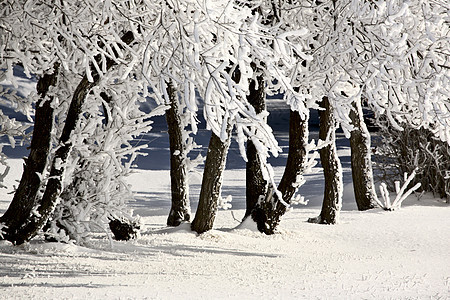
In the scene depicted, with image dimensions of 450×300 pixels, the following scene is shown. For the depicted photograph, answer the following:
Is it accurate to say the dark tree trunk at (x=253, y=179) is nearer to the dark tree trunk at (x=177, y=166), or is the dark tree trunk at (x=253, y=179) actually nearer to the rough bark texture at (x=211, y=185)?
the rough bark texture at (x=211, y=185)

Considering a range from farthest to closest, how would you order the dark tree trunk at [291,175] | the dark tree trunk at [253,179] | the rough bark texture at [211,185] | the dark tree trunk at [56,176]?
the dark tree trunk at [253,179], the dark tree trunk at [291,175], the rough bark texture at [211,185], the dark tree trunk at [56,176]

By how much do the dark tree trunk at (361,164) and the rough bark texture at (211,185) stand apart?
14.1ft

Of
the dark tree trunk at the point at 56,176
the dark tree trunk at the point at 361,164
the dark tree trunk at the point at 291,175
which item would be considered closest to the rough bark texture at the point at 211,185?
the dark tree trunk at the point at 291,175

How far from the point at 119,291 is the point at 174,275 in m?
0.93

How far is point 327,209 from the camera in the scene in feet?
32.1

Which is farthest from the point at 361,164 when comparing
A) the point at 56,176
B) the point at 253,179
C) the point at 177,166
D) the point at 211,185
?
the point at 56,176

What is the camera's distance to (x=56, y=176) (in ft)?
19.9

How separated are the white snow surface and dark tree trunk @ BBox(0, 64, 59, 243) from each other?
0.29 m

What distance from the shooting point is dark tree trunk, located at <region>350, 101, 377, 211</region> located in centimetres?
1115

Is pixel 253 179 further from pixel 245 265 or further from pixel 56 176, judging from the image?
pixel 56 176

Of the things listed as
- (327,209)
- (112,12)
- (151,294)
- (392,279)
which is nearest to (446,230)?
(327,209)

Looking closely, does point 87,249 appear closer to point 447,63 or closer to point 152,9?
point 152,9

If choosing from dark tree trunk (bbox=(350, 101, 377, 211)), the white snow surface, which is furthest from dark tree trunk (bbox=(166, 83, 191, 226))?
dark tree trunk (bbox=(350, 101, 377, 211))

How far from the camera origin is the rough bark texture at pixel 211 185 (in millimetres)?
7828
